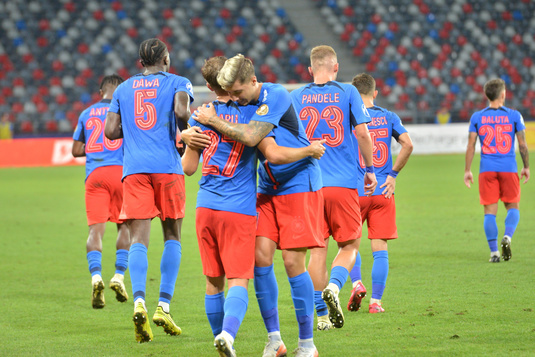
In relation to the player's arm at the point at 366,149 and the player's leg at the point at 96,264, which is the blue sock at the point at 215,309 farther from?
the player's leg at the point at 96,264

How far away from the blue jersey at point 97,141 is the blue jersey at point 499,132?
14.9 ft

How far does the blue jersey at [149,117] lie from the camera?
571 centimetres

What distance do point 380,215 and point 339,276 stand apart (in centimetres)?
108

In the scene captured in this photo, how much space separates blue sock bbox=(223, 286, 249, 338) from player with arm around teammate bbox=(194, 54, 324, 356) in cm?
31

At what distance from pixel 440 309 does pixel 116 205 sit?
3375 millimetres

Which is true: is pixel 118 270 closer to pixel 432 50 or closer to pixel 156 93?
pixel 156 93

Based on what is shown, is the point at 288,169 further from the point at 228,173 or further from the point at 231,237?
the point at 231,237

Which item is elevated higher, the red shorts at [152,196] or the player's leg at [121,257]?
the red shorts at [152,196]

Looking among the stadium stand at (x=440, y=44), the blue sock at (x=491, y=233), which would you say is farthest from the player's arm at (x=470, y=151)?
the stadium stand at (x=440, y=44)

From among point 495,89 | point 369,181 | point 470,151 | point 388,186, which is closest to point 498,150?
point 470,151

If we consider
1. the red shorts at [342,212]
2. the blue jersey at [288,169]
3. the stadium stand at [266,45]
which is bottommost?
the red shorts at [342,212]

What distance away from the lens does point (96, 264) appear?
6.96m

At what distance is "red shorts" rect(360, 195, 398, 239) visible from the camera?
6.48 metres

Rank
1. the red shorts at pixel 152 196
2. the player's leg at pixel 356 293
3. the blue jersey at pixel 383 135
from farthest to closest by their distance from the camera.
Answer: the blue jersey at pixel 383 135 < the player's leg at pixel 356 293 < the red shorts at pixel 152 196
